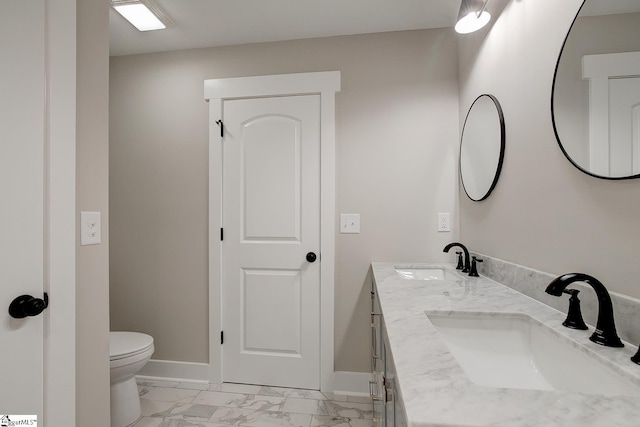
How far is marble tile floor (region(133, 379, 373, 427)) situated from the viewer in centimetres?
165

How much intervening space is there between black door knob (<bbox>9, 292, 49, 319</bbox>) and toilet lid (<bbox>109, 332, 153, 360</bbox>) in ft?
2.98

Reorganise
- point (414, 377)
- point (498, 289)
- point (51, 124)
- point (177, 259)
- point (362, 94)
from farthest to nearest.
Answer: point (177, 259) < point (362, 94) < point (498, 289) < point (51, 124) < point (414, 377)

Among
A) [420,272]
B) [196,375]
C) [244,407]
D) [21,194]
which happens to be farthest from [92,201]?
[420,272]

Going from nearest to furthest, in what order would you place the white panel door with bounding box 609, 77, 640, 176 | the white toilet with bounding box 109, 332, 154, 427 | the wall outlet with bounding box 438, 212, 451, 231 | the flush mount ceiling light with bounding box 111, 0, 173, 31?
1. the white panel door with bounding box 609, 77, 640, 176
2. the white toilet with bounding box 109, 332, 154, 427
3. the flush mount ceiling light with bounding box 111, 0, 173, 31
4. the wall outlet with bounding box 438, 212, 451, 231

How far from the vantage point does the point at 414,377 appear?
0.53 metres

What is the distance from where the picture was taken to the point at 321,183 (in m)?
1.99

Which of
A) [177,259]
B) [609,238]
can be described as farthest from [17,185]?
[609,238]

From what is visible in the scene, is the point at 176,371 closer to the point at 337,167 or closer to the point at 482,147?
the point at 337,167

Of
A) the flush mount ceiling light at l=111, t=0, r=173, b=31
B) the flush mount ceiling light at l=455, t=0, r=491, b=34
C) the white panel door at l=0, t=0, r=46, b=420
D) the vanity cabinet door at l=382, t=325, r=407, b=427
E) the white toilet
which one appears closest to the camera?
the vanity cabinet door at l=382, t=325, r=407, b=427

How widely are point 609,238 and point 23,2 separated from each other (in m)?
1.83

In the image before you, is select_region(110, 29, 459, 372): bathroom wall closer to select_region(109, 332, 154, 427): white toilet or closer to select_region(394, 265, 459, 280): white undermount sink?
select_region(394, 265, 459, 280): white undermount sink

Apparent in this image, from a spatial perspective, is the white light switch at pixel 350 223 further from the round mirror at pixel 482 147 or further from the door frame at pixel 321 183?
the round mirror at pixel 482 147

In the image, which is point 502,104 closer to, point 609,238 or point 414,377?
point 609,238

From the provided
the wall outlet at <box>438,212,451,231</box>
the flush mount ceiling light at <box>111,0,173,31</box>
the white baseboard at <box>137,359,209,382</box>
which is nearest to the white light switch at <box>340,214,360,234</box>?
the wall outlet at <box>438,212,451,231</box>
